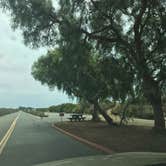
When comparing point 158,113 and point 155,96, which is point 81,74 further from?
point 155,96

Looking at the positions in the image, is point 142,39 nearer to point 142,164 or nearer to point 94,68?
point 94,68

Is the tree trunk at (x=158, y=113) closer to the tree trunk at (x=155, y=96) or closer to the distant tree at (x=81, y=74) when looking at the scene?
the tree trunk at (x=155, y=96)

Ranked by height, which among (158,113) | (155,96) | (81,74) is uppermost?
(81,74)

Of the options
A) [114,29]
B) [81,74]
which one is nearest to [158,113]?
[114,29]

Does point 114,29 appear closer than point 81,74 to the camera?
Yes

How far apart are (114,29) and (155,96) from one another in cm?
453

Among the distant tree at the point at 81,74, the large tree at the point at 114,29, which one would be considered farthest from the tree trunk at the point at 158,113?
the distant tree at the point at 81,74

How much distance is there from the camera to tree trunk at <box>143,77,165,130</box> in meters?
25.7

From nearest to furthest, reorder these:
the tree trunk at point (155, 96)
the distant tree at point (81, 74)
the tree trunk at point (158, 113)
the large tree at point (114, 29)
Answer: the large tree at point (114, 29), the tree trunk at point (155, 96), the distant tree at point (81, 74), the tree trunk at point (158, 113)

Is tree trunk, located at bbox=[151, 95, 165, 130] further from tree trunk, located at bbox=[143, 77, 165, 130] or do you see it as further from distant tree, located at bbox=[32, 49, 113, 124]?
distant tree, located at bbox=[32, 49, 113, 124]

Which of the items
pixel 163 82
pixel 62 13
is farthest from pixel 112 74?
pixel 62 13

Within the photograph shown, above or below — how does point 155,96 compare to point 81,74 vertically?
below

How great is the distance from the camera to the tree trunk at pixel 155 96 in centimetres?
2566

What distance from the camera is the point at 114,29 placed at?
25.4 meters
